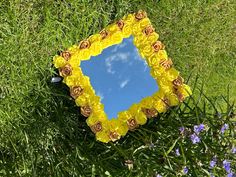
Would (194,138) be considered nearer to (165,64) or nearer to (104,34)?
(165,64)

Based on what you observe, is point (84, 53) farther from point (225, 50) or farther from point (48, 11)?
point (225, 50)

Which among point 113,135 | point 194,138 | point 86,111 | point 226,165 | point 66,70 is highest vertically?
point 66,70

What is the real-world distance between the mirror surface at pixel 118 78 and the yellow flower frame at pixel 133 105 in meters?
0.02

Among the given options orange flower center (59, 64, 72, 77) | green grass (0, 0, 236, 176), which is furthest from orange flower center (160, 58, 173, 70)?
orange flower center (59, 64, 72, 77)

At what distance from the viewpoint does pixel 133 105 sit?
6.56 ft

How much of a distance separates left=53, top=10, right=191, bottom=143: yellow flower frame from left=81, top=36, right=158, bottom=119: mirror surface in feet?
0.06

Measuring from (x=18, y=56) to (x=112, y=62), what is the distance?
1.21 feet

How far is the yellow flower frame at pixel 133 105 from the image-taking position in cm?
198

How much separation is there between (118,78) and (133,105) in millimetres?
116

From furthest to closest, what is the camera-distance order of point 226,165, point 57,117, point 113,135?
point 57,117 → point 113,135 → point 226,165

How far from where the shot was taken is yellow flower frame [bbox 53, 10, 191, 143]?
198 centimetres

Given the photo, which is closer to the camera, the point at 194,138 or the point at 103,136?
the point at 194,138

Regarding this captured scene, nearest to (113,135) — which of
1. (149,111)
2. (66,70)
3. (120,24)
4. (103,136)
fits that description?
(103,136)

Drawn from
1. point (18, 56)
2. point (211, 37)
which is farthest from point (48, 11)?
point (211, 37)
